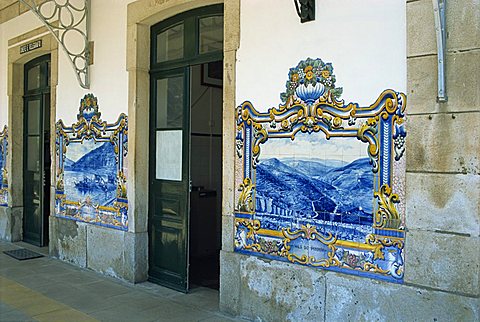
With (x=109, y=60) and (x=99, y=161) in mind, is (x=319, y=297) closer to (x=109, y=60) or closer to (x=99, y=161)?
(x=99, y=161)

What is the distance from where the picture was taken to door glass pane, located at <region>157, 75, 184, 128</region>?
578 cm

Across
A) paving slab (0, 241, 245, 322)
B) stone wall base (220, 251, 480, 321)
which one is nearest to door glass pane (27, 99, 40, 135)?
paving slab (0, 241, 245, 322)

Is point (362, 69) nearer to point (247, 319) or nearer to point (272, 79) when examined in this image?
point (272, 79)

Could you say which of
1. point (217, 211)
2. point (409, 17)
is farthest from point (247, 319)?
point (217, 211)

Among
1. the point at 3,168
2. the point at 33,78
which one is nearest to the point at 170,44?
the point at 33,78

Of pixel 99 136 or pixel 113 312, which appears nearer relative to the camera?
pixel 113 312

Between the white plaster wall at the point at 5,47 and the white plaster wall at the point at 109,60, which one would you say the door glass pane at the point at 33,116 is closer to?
the white plaster wall at the point at 5,47

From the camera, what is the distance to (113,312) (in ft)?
16.2

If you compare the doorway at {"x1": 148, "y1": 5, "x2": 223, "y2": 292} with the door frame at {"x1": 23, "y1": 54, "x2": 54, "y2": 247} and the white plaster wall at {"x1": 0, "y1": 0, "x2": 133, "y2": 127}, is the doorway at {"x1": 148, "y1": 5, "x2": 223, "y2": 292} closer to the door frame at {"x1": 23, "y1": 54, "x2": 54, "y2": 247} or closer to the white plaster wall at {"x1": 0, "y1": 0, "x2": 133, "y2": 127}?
the white plaster wall at {"x1": 0, "y1": 0, "x2": 133, "y2": 127}

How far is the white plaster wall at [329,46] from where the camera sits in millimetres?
3742

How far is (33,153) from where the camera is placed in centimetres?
885

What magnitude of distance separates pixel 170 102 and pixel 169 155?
2.12 feet

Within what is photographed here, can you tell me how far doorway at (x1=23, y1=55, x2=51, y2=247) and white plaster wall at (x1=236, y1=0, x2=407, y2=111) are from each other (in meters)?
4.97

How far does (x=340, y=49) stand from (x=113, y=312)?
336cm
